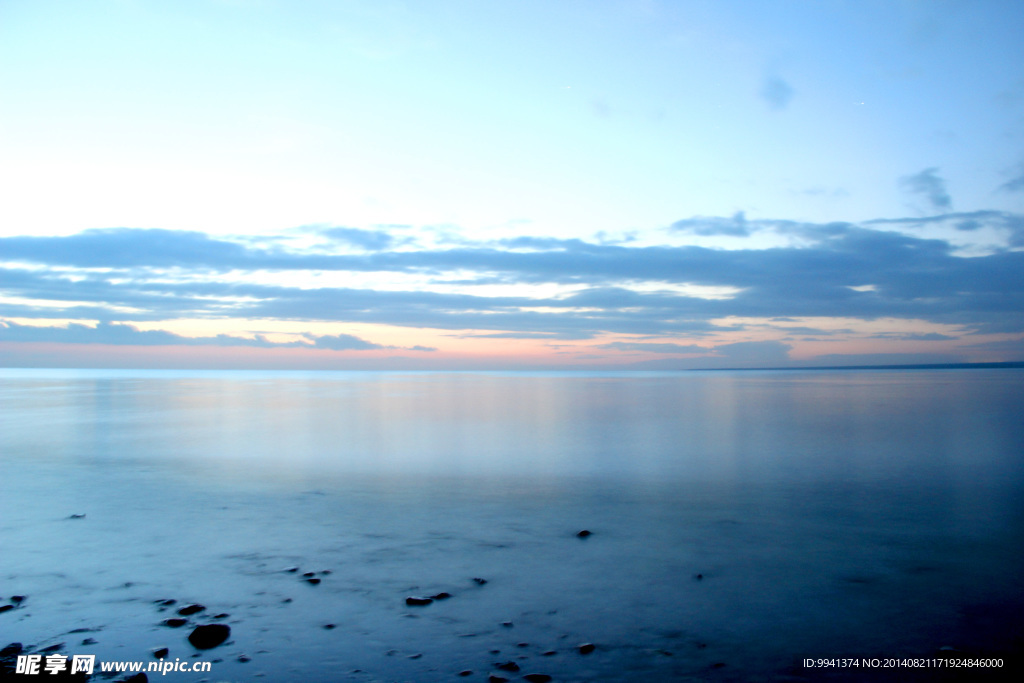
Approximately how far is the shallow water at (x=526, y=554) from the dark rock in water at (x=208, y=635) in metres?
0.15

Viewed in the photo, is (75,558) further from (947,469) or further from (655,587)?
(947,469)

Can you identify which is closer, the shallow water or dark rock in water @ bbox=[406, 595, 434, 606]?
the shallow water

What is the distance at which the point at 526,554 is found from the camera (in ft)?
31.3

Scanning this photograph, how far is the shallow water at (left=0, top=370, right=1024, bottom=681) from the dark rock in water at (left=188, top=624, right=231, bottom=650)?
Answer: 0.15m

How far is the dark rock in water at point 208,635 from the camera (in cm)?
636

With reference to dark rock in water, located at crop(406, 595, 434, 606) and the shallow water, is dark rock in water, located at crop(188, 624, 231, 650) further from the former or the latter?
dark rock in water, located at crop(406, 595, 434, 606)

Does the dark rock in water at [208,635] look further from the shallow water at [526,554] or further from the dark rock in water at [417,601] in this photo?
the dark rock in water at [417,601]

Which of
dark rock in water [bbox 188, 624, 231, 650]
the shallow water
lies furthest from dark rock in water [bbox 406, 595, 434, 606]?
dark rock in water [bbox 188, 624, 231, 650]

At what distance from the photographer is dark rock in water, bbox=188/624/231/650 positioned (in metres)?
6.36

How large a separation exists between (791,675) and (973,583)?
165 inches

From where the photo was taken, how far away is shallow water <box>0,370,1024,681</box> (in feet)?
21.1

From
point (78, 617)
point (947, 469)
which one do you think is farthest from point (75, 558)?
point (947, 469)

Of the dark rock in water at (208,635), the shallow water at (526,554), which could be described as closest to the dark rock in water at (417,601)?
the shallow water at (526,554)

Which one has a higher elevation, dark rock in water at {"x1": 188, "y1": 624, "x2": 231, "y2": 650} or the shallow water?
dark rock in water at {"x1": 188, "y1": 624, "x2": 231, "y2": 650}
